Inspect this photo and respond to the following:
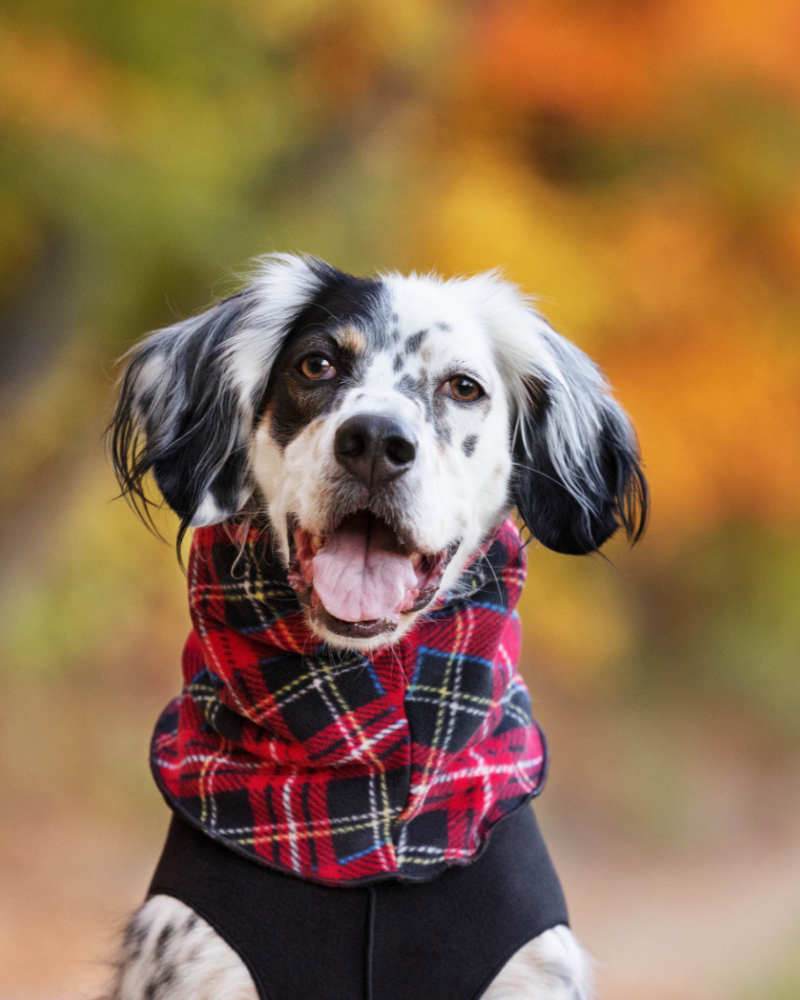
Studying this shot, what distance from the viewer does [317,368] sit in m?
2.23

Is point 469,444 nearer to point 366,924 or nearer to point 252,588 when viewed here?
point 252,588

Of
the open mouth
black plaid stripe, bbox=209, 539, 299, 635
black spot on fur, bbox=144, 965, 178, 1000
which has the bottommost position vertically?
black spot on fur, bbox=144, 965, 178, 1000

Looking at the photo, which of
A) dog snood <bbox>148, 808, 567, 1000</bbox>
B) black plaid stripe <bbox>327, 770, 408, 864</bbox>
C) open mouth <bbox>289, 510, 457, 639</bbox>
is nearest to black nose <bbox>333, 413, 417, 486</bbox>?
open mouth <bbox>289, 510, 457, 639</bbox>

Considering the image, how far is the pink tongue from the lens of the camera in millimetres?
1995

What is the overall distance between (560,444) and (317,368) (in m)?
0.53

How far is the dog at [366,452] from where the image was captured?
2025mm

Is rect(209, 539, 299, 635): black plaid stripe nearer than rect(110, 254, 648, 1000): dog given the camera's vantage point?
No

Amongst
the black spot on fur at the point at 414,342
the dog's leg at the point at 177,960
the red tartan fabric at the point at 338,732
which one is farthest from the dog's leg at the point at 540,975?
the black spot on fur at the point at 414,342

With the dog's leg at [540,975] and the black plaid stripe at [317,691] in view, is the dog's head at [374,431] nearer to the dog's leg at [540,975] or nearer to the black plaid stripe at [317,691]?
the black plaid stripe at [317,691]

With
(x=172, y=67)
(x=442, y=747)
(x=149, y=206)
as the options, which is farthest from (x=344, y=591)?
(x=172, y=67)

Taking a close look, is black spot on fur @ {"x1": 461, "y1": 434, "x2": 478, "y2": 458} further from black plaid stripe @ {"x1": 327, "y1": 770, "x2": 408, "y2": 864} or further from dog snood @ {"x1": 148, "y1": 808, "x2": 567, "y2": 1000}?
dog snood @ {"x1": 148, "y1": 808, "x2": 567, "y2": 1000}

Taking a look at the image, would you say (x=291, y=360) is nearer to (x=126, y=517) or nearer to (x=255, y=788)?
(x=255, y=788)

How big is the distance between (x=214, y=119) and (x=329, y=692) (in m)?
2.34

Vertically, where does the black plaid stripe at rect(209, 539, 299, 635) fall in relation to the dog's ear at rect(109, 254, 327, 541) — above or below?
below
